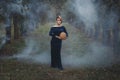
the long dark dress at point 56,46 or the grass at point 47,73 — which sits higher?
the long dark dress at point 56,46

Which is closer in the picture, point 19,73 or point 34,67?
point 19,73

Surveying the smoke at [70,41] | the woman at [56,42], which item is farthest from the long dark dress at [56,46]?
the smoke at [70,41]

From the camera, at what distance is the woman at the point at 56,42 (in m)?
11.2

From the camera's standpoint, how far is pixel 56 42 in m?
11.3

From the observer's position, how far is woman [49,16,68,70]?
1120cm

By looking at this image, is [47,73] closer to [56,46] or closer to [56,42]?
[56,46]

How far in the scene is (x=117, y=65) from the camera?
473 inches

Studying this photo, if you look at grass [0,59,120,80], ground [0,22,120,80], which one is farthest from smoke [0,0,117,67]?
grass [0,59,120,80]

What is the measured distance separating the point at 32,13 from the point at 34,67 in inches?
107

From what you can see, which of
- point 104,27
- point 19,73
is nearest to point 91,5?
point 104,27

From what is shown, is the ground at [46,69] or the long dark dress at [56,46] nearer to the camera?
the ground at [46,69]

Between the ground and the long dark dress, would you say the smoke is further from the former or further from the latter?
the long dark dress

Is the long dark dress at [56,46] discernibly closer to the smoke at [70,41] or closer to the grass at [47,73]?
the grass at [47,73]

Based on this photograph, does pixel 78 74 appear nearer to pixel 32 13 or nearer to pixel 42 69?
pixel 42 69
